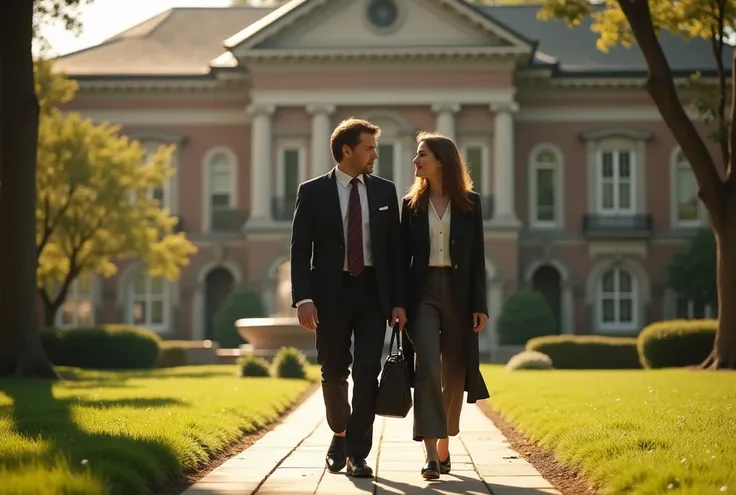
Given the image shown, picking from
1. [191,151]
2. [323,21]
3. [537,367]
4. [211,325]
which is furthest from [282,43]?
[537,367]

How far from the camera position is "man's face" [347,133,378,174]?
8.13m

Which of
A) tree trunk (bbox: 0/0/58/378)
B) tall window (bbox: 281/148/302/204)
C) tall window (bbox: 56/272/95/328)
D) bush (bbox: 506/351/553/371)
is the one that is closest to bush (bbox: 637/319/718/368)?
bush (bbox: 506/351/553/371)

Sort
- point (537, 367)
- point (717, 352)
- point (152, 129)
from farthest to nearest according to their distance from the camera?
point (152, 129) → point (537, 367) → point (717, 352)

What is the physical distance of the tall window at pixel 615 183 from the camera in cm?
4234

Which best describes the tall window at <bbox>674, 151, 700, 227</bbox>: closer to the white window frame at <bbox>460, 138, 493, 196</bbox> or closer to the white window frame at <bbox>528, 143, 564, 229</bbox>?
the white window frame at <bbox>528, 143, 564, 229</bbox>

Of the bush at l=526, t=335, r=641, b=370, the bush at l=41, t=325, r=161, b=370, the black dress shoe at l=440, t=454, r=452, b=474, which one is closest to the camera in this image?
the black dress shoe at l=440, t=454, r=452, b=474

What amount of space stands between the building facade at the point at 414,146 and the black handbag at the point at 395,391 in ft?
105

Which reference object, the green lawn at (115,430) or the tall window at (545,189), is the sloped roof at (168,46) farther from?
the green lawn at (115,430)

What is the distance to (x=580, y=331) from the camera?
41.6 meters

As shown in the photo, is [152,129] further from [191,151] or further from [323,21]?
[323,21]

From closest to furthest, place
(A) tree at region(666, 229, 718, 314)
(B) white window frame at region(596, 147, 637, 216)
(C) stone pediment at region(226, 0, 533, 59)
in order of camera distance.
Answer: (A) tree at region(666, 229, 718, 314)
(C) stone pediment at region(226, 0, 533, 59)
(B) white window frame at region(596, 147, 637, 216)

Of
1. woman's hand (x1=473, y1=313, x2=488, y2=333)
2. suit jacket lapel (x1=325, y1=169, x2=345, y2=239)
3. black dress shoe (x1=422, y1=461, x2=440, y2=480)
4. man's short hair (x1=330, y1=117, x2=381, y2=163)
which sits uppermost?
man's short hair (x1=330, y1=117, x2=381, y2=163)

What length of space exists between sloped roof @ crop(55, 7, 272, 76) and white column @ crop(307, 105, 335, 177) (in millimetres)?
4367

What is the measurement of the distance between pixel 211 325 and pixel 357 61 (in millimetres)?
10037
